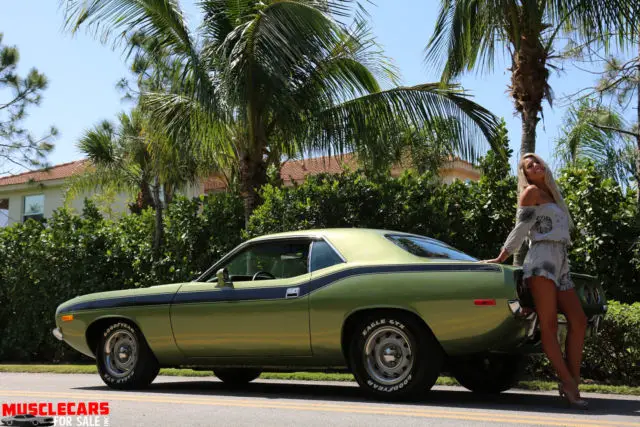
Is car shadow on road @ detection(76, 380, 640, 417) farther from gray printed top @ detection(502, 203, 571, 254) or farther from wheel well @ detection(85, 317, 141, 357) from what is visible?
gray printed top @ detection(502, 203, 571, 254)

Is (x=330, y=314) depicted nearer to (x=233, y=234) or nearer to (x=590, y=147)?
(x=233, y=234)

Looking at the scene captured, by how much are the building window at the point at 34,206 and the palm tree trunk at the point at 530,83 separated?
111 feet

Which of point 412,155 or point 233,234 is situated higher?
point 412,155

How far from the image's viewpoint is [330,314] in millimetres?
7391

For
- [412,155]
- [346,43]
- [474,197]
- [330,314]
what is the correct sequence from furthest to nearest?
[412,155] < [346,43] < [474,197] < [330,314]

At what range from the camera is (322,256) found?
25.7 ft

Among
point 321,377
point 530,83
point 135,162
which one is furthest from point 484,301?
point 135,162

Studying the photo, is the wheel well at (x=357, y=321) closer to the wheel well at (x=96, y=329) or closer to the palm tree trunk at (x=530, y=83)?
the wheel well at (x=96, y=329)

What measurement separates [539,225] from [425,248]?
112cm

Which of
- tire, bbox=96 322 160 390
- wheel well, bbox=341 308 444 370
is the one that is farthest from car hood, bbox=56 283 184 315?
wheel well, bbox=341 308 444 370

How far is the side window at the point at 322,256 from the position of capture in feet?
25.3

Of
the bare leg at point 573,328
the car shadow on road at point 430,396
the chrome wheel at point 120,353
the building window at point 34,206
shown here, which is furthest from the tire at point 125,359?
the building window at point 34,206

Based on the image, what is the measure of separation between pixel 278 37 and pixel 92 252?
571 centimetres

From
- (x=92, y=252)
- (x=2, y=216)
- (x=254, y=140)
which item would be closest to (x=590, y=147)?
(x=254, y=140)
